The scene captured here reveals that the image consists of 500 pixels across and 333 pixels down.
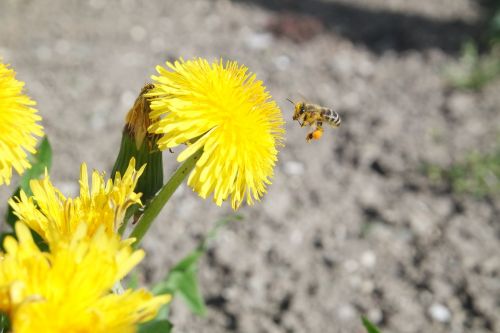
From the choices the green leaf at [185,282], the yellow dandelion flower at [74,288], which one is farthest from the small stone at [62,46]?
the yellow dandelion flower at [74,288]

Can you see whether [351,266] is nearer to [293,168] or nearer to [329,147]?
[293,168]

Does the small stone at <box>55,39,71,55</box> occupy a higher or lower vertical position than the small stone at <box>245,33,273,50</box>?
lower

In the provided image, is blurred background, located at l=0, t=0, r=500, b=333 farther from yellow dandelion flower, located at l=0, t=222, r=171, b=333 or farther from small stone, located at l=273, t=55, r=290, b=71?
yellow dandelion flower, located at l=0, t=222, r=171, b=333

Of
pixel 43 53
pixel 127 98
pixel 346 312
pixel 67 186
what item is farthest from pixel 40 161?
pixel 43 53

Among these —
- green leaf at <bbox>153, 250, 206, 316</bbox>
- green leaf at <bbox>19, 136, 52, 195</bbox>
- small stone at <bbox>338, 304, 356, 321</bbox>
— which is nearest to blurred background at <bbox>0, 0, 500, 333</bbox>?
small stone at <bbox>338, 304, 356, 321</bbox>

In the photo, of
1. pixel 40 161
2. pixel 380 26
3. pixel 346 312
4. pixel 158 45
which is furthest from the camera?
pixel 380 26

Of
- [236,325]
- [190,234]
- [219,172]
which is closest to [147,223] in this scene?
[219,172]

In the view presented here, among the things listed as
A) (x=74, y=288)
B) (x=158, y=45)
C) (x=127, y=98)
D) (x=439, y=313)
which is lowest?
(x=439, y=313)
